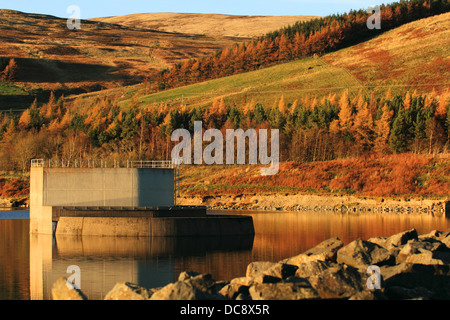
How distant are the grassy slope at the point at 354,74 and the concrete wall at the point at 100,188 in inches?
2587

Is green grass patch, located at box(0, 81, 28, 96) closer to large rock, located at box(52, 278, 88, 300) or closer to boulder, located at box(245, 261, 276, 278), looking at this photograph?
boulder, located at box(245, 261, 276, 278)

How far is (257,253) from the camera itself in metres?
38.5

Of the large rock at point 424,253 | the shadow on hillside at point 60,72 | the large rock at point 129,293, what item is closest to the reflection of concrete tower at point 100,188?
the large rock at point 424,253

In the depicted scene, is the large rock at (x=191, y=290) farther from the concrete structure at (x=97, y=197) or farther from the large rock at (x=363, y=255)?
the concrete structure at (x=97, y=197)

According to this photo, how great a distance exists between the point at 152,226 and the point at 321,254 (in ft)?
47.1

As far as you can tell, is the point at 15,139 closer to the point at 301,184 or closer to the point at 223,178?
the point at 223,178

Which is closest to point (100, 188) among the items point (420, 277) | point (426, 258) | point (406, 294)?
point (426, 258)

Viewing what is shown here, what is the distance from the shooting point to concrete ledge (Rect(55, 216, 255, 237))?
43438 millimetres

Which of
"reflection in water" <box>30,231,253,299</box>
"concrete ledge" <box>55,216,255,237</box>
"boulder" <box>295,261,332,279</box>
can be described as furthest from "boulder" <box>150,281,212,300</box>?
"concrete ledge" <box>55,216,255,237</box>

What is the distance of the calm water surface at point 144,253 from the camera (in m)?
31.0
